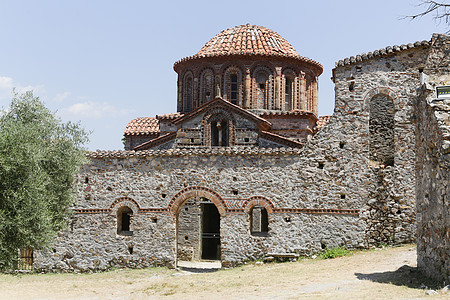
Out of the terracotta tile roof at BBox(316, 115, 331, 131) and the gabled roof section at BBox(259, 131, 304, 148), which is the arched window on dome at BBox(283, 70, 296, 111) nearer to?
the terracotta tile roof at BBox(316, 115, 331, 131)

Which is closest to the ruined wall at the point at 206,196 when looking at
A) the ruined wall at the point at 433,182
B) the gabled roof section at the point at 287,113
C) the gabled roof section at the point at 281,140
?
the ruined wall at the point at 433,182

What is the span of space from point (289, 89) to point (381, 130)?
985cm

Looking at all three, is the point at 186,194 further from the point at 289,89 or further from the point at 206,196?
the point at 289,89

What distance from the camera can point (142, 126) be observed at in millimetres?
25406

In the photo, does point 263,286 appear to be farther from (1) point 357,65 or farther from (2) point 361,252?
(1) point 357,65

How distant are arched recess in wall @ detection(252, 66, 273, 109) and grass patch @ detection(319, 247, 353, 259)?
35.2ft

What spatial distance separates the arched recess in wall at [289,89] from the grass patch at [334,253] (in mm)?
11155

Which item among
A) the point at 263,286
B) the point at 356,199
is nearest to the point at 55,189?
the point at 263,286

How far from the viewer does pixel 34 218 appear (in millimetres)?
12164

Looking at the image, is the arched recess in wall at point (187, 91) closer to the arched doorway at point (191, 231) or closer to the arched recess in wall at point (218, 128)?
the arched recess in wall at point (218, 128)

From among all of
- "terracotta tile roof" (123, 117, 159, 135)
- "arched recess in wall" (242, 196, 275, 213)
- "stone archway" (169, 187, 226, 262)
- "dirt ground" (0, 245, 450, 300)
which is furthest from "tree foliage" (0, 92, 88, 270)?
"terracotta tile roof" (123, 117, 159, 135)

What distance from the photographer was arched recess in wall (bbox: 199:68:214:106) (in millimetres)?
24203

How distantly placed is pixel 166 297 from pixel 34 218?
3776 mm

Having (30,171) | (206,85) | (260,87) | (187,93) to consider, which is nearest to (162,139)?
(206,85)
